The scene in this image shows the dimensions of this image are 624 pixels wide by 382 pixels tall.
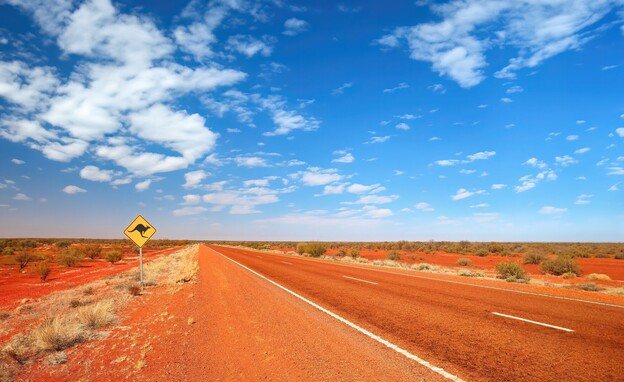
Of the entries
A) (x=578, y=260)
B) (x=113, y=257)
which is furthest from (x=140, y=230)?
(x=578, y=260)

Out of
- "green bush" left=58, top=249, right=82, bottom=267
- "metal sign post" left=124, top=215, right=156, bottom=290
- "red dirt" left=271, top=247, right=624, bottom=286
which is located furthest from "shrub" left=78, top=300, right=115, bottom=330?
"green bush" left=58, top=249, right=82, bottom=267

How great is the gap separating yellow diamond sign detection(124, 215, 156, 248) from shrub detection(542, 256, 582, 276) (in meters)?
26.3

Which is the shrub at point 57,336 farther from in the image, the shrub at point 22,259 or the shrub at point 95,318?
the shrub at point 22,259

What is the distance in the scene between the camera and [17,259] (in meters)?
30.8

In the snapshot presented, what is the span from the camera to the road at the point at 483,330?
4812mm

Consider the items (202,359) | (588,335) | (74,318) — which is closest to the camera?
(202,359)

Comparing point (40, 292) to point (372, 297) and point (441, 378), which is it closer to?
point (372, 297)

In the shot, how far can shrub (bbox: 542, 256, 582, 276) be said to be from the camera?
78.2 feet

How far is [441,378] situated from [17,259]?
38.8 m

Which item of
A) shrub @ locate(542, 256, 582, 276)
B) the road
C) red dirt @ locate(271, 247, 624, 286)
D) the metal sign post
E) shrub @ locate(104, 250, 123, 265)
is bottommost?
red dirt @ locate(271, 247, 624, 286)

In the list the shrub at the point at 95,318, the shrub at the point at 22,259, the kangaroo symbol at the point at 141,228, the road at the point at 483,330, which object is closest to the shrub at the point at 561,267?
the road at the point at 483,330

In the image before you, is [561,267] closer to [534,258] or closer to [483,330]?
[534,258]

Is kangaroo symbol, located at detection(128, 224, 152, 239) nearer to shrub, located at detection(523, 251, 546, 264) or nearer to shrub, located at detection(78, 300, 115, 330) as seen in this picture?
shrub, located at detection(78, 300, 115, 330)

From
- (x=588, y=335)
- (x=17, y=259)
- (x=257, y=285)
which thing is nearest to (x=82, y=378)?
(x=588, y=335)
